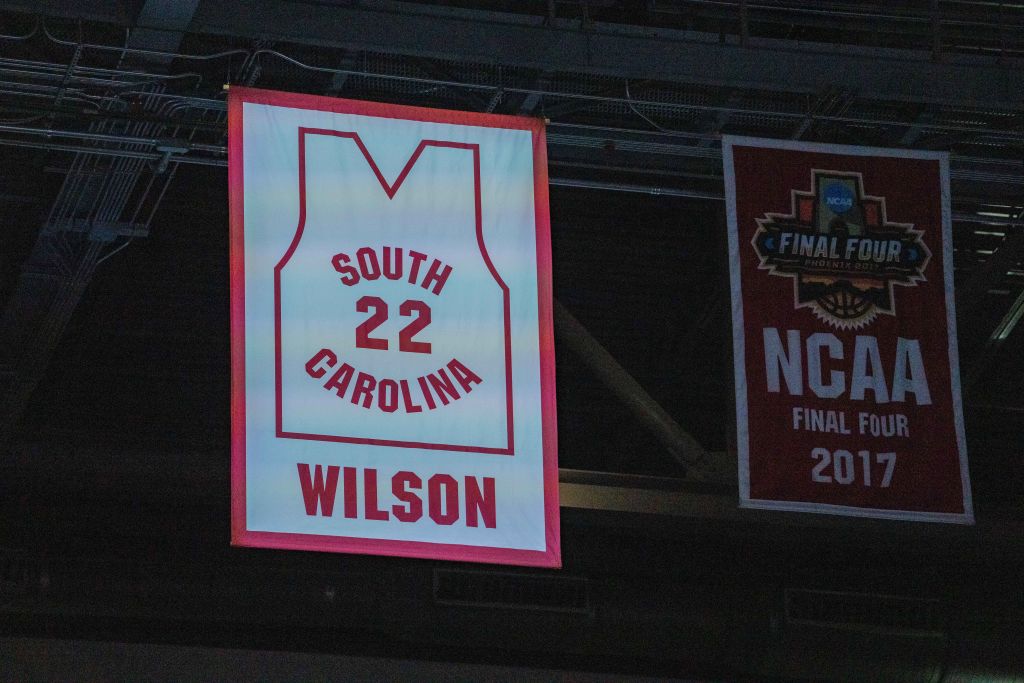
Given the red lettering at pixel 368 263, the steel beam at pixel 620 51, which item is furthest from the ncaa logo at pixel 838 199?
the red lettering at pixel 368 263

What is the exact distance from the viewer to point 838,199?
8242mm

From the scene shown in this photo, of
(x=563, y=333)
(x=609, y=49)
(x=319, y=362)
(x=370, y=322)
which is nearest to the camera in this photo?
(x=319, y=362)

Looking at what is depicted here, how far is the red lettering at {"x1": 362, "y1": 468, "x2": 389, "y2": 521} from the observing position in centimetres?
688

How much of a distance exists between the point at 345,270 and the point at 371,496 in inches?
42.9

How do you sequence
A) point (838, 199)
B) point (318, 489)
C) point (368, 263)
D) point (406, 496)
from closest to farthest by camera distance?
point (318, 489)
point (406, 496)
point (368, 263)
point (838, 199)

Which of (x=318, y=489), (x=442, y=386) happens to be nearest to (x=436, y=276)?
(x=442, y=386)

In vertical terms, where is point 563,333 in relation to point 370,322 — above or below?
above

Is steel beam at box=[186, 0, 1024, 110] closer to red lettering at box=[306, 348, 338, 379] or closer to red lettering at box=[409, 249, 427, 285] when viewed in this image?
red lettering at box=[409, 249, 427, 285]

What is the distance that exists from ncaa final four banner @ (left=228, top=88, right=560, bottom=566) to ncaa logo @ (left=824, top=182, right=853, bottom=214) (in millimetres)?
1594

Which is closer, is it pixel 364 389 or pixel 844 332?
pixel 364 389

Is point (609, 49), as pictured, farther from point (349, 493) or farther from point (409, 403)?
Answer: point (349, 493)

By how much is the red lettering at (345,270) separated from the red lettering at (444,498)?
100 cm

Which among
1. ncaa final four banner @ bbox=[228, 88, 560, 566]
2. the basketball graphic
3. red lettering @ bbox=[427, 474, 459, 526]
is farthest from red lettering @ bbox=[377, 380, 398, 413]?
the basketball graphic

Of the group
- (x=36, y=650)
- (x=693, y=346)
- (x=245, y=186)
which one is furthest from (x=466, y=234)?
A: (x=36, y=650)
